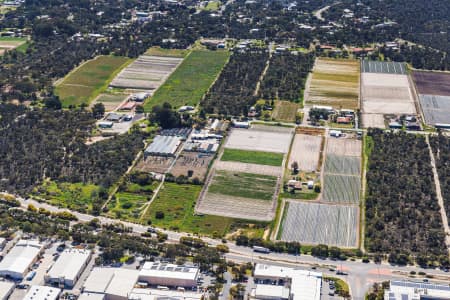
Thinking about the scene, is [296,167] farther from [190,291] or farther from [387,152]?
[190,291]

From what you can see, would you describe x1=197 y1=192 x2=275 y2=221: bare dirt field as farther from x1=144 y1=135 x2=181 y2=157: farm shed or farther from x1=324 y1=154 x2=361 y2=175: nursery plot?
x1=324 y1=154 x2=361 y2=175: nursery plot

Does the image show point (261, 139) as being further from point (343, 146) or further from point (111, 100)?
point (111, 100)

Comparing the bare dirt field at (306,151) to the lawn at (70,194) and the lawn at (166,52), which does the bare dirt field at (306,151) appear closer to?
the lawn at (70,194)

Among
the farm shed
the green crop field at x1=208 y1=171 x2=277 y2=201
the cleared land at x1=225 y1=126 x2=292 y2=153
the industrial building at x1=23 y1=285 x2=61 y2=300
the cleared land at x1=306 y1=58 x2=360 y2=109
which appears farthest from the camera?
the cleared land at x1=306 y1=58 x2=360 y2=109

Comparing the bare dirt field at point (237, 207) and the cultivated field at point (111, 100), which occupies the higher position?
the cultivated field at point (111, 100)

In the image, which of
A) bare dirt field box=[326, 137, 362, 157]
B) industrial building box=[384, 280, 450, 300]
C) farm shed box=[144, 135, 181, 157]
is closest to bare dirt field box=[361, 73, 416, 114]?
bare dirt field box=[326, 137, 362, 157]

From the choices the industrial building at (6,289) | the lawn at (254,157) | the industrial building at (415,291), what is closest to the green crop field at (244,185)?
the lawn at (254,157)
